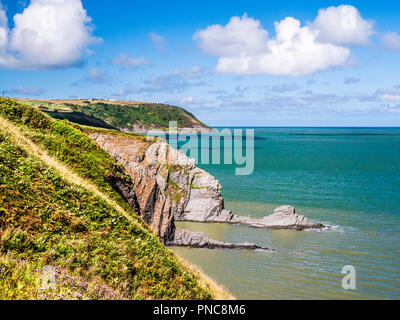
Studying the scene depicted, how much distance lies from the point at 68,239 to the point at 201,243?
25.6 meters

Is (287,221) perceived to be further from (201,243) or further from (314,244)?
(201,243)

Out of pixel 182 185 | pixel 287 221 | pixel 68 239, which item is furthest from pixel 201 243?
pixel 68 239

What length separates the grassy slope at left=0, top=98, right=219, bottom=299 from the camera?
906cm

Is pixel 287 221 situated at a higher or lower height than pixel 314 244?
higher

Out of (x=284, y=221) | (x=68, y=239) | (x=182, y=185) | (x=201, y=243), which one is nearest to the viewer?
(x=68, y=239)

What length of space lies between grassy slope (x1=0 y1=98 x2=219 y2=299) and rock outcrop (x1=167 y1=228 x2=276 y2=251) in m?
20.9

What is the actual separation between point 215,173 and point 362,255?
50.7 metres

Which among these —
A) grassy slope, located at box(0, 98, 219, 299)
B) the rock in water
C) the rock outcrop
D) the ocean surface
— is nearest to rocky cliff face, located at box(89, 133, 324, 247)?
the rock in water

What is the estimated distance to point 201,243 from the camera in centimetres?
3506

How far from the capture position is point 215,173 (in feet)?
266

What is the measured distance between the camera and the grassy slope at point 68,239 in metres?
9.06

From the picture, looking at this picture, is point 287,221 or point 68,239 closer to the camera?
point 68,239

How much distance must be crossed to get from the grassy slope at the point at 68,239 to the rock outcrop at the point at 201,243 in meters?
20.9

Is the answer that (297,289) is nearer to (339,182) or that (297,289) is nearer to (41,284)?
(41,284)
